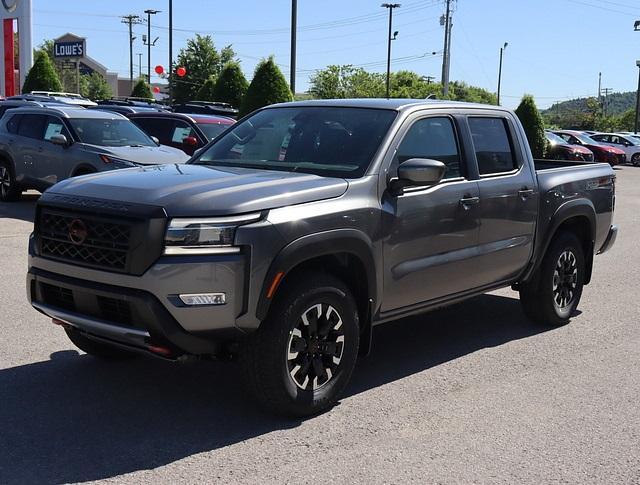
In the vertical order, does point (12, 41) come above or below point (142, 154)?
above

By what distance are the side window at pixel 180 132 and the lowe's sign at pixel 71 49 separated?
123 ft

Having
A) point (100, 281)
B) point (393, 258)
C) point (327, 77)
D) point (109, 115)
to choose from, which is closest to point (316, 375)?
point (393, 258)

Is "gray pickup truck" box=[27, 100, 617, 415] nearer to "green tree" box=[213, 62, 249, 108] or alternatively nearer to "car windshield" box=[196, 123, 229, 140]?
"car windshield" box=[196, 123, 229, 140]

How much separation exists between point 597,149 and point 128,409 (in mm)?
34513

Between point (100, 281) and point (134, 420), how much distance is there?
33.8 inches

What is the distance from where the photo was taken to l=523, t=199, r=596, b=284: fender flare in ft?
21.5

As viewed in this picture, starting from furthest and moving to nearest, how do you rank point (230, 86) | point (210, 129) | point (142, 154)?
point (230, 86) → point (210, 129) → point (142, 154)

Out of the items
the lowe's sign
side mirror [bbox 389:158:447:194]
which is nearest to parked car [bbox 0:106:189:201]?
side mirror [bbox 389:158:447:194]

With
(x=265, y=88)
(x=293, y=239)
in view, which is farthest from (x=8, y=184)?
(x=265, y=88)

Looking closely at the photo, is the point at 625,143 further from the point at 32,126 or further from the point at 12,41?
the point at 32,126

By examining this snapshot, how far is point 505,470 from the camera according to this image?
404cm

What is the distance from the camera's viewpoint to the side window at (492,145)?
601cm

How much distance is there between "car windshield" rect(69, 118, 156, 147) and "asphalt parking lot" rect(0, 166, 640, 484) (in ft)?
22.3

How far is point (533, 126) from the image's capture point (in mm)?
31250
